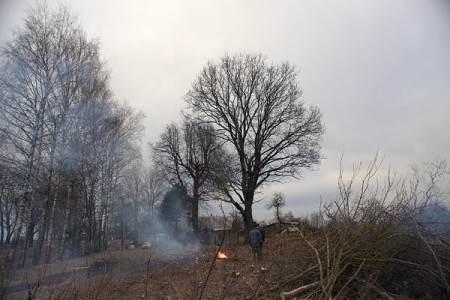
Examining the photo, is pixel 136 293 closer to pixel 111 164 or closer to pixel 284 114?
pixel 111 164

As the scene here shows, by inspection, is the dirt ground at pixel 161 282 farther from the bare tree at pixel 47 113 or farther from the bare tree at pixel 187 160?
the bare tree at pixel 187 160

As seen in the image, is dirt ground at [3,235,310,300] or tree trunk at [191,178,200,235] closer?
dirt ground at [3,235,310,300]

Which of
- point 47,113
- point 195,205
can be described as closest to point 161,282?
point 47,113

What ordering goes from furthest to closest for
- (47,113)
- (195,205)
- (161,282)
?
(195,205) → (47,113) → (161,282)

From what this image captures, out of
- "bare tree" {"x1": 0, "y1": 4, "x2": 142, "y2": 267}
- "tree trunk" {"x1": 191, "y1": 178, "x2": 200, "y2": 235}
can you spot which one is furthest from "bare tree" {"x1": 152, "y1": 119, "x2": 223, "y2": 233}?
"bare tree" {"x1": 0, "y1": 4, "x2": 142, "y2": 267}

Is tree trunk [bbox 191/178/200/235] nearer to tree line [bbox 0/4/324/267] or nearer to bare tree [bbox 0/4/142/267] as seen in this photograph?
tree line [bbox 0/4/324/267]

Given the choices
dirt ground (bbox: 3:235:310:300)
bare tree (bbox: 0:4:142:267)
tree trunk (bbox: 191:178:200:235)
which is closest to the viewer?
dirt ground (bbox: 3:235:310:300)

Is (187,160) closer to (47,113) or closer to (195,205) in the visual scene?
(195,205)

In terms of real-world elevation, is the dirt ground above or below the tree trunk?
below

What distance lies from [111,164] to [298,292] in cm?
2018

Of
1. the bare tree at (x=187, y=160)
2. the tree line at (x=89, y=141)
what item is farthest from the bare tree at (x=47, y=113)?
the bare tree at (x=187, y=160)

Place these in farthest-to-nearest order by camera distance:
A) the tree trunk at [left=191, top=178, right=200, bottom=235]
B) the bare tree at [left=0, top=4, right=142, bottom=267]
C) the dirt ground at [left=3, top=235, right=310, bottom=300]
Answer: the tree trunk at [left=191, top=178, right=200, bottom=235] < the bare tree at [left=0, top=4, right=142, bottom=267] < the dirt ground at [left=3, top=235, right=310, bottom=300]

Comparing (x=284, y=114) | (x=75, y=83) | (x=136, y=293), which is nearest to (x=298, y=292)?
(x=136, y=293)

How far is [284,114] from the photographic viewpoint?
24.7 m
